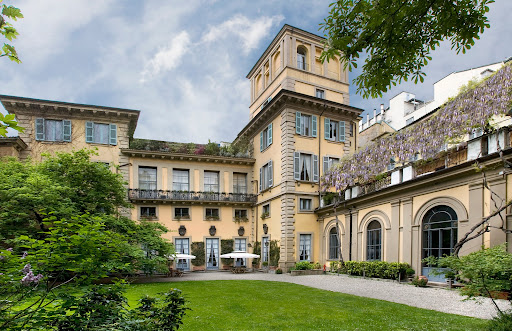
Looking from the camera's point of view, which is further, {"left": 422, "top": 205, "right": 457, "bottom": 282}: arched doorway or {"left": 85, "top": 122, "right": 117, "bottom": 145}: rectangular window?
{"left": 85, "top": 122, "right": 117, "bottom": 145}: rectangular window

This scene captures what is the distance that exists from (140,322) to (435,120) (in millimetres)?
17150

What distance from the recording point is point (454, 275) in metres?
6.55

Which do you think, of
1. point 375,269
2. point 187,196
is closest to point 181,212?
point 187,196

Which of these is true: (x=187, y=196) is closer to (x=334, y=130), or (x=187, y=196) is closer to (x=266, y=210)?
(x=266, y=210)

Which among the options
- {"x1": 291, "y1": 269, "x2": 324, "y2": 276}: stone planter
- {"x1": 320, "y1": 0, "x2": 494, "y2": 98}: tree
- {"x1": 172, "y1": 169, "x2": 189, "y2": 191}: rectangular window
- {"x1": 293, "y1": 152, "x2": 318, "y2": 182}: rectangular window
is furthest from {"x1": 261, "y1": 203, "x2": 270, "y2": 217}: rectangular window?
{"x1": 320, "y1": 0, "x2": 494, "y2": 98}: tree

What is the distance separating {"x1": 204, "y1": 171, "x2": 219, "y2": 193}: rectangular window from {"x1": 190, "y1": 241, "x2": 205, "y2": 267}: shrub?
476cm

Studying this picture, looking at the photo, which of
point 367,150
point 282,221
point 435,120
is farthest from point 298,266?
point 435,120

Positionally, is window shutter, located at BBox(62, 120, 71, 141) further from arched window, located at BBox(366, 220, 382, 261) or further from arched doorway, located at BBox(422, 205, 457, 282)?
arched doorway, located at BBox(422, 205, 457, 282)

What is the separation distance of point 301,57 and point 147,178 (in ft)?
55.2

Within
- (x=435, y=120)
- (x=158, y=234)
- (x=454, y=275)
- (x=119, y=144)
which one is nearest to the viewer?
(x=454, y=275)

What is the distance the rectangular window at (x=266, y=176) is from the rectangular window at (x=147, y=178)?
30.4ft

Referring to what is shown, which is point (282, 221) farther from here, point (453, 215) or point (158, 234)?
point (453, 215)

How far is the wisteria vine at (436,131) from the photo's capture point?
45.6ft

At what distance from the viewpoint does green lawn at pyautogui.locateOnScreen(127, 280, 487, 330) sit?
7.75 meters
